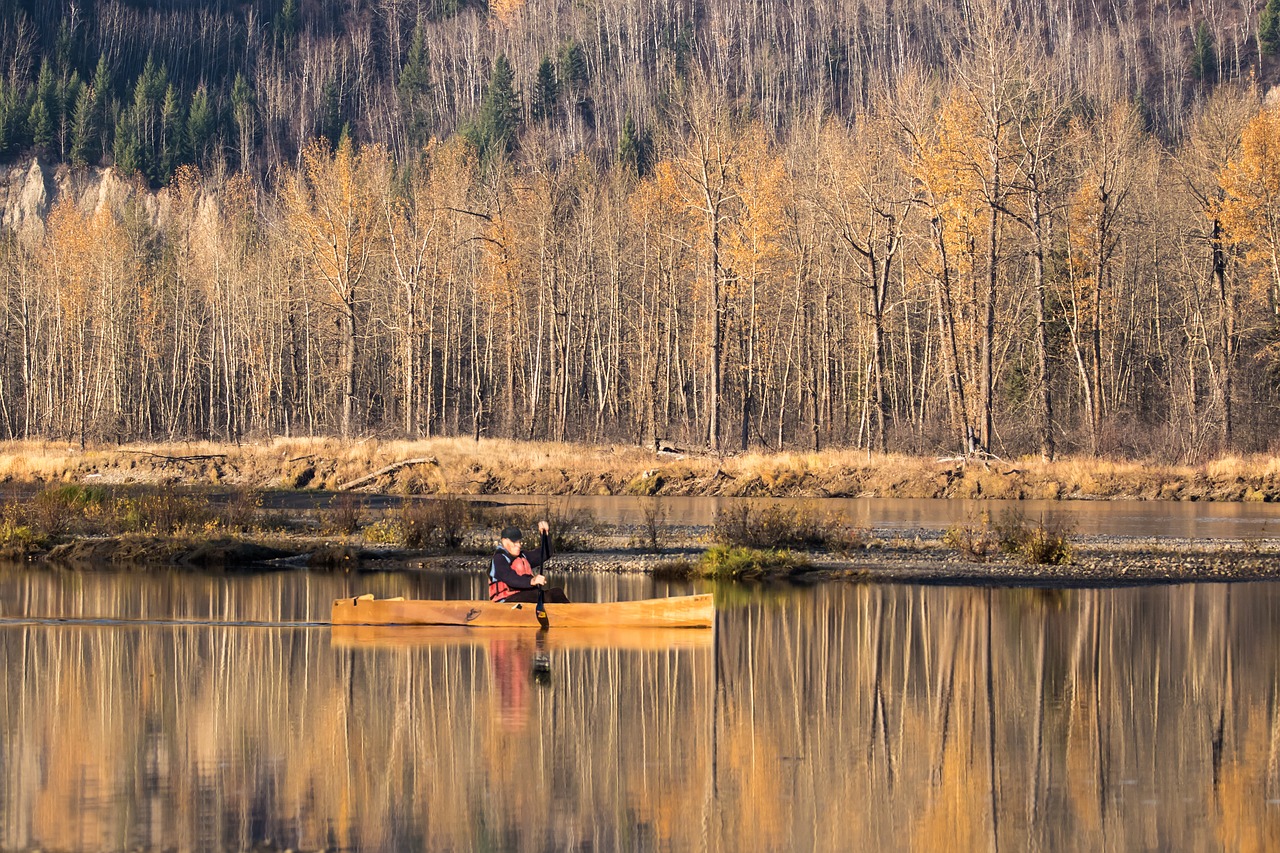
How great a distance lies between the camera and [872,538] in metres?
30.8

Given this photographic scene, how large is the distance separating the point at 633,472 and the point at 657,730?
35.8 meters

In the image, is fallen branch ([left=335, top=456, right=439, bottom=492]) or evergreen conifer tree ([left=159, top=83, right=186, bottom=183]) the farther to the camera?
evergreen conifer tree ([left=159, top=83, right=186, bottom=183])

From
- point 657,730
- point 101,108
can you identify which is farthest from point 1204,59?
point 657,730

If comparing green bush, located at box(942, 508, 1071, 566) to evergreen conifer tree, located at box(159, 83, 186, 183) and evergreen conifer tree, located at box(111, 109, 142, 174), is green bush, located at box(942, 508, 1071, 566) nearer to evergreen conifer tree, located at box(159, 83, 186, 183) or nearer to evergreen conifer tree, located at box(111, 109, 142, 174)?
evergreen conifer tree, located at box(111, 109, 142, 174)

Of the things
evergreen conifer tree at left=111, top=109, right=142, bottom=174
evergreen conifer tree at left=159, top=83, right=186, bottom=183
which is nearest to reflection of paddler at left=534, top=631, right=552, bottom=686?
evergreen conifer tree at left=111, top=109, right=142, bottom=174

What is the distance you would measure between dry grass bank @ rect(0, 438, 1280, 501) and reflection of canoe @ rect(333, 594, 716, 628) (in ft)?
90.5

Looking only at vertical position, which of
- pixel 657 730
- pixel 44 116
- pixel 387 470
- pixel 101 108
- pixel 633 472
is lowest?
pixel 657 730

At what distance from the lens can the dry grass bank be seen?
4675cm

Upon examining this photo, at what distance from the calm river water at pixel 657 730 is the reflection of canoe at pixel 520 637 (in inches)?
2.8

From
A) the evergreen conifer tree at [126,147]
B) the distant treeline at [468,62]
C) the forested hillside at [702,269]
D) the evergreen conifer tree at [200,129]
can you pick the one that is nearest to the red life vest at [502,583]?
the forested hillside at [702,269]

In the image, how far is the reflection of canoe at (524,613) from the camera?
1980 cm

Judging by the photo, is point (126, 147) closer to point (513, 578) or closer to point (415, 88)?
point (415, 88)

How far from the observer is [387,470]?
48562mm

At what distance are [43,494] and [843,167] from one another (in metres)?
37.8
